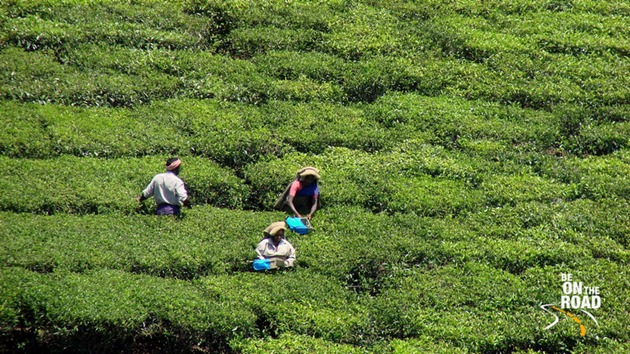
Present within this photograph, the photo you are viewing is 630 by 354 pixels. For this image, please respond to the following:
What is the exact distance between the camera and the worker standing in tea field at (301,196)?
17391 millimetres

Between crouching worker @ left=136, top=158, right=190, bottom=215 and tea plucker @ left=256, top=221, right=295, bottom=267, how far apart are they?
1938mm

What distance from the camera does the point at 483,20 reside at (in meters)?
26.5

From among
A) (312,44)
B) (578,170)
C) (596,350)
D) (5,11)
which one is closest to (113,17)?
(5,11)

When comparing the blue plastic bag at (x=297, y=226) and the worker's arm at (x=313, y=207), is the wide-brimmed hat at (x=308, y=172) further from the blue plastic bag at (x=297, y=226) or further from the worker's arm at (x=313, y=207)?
the blue plastic bag at (x=297, y=226)

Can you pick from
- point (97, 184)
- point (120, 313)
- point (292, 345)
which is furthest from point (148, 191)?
point (292, 345)

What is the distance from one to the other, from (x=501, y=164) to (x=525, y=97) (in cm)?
349

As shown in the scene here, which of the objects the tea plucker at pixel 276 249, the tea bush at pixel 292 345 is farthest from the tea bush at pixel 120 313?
the tea plucker at pixel 276 249

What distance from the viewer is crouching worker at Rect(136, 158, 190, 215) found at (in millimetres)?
16422

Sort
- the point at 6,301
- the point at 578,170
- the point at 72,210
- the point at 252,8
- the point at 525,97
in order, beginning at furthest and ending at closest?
1. the point at 252,8
2. the point at 525,97
3. the point at 578,170
4. the point at 72,210
5. the point at 6,301

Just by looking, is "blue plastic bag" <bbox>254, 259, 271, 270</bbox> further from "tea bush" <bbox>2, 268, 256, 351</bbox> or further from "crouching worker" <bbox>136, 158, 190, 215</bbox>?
"crouching worker" <bbox>136, 158, 190, 215</bbox>

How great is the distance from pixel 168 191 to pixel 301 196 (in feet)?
8.95

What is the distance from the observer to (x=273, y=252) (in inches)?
618

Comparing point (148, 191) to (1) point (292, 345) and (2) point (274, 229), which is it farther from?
(1) point (292, 345)

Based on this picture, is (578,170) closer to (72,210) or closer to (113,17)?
(72,210)
